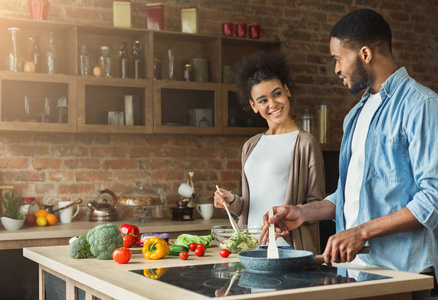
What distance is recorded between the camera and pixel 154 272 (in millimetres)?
1768

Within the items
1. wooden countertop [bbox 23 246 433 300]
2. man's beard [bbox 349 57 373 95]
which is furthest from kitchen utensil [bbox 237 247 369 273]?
man's beard [bbox 349 57 373 95]

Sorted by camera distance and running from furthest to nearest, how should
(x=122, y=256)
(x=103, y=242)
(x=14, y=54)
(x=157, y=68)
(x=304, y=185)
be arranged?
(x=157, y=68)
(x=14, y=54)
(x=304, y=185)
(x=103, y=242)
(x=122, y=256)

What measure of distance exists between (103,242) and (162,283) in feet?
1.90

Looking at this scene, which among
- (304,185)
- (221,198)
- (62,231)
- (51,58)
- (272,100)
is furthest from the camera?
(51,58)

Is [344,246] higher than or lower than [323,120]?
lower

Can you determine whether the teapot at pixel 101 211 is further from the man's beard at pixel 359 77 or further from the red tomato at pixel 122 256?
the man's beard at pixel 359 77

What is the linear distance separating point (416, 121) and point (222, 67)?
294cm

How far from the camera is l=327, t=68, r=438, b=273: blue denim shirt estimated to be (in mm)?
1717

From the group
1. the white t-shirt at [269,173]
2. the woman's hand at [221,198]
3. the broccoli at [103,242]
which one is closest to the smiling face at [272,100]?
the white t-shirt at [269,173]

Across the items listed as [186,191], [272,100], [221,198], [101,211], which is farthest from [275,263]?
[186,191]

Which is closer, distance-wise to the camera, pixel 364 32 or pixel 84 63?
pixel 364 32

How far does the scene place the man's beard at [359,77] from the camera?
6.52ft

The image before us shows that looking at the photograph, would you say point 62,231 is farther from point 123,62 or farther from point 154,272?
point 154,272

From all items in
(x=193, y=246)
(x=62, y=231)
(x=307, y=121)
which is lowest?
(x=62, y=231)
